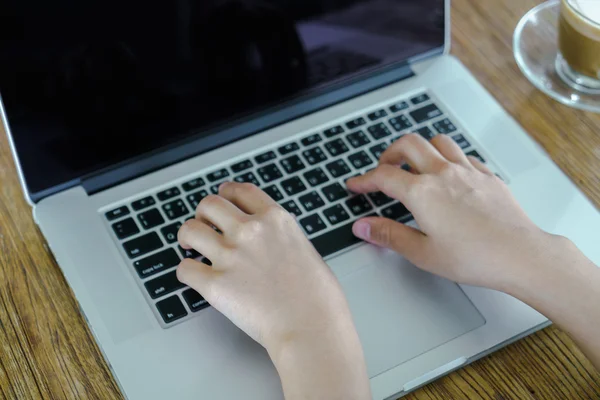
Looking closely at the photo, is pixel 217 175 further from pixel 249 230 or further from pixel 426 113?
pixel 426 113

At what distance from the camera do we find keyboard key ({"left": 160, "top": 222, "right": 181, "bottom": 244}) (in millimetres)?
702

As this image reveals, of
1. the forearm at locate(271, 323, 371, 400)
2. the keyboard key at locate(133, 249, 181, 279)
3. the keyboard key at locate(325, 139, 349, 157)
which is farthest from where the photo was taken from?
the keyboard key at locate(325, 139, 349, 157)

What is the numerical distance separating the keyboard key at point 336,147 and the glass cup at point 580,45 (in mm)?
301

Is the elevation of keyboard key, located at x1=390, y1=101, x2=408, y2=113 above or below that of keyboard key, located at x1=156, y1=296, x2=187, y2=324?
above

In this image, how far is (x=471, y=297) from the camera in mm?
685

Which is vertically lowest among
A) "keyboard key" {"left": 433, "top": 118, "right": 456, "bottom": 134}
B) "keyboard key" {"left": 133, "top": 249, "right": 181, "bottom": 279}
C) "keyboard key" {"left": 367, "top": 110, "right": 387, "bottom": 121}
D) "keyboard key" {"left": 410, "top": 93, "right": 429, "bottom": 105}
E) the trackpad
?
the trackpad

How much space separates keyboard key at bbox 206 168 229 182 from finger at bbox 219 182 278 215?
0.05m

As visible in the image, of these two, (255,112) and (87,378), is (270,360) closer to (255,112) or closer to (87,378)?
→ (87,378)

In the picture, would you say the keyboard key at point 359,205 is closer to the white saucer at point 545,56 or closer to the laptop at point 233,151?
the laptop at point 233,151

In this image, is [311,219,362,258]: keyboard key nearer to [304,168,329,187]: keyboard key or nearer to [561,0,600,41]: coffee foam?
[304,168,329,187]: keyboard key

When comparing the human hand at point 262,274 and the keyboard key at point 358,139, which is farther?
the keyboard key at point 358,139

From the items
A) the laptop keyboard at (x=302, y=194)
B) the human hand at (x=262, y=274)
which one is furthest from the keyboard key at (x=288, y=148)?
the human hand at (x=262, y=274)

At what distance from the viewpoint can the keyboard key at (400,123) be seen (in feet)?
2.64

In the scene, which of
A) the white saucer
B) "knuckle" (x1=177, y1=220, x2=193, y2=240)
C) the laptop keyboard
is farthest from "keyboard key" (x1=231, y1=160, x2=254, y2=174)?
the white saucer
